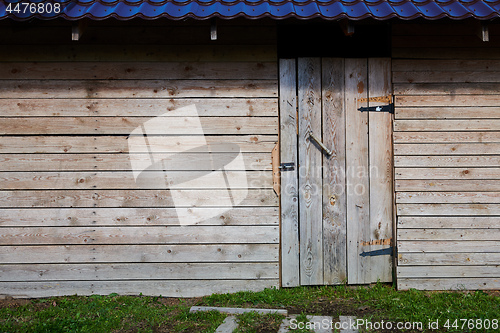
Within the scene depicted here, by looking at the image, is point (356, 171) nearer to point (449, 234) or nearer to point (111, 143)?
point (449, 234)

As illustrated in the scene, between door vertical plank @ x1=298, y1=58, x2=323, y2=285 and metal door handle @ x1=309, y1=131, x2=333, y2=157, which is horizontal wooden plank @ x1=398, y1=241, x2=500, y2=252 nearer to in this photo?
door vertical plank @ x1=298, y1=58, x2=323, y2=285

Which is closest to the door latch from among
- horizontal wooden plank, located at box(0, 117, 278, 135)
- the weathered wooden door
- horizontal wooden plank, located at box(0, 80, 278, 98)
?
the weathered wooden door

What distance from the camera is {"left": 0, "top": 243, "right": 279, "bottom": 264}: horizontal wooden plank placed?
4207 mm

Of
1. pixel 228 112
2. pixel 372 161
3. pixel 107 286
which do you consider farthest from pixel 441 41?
pixel 107 286

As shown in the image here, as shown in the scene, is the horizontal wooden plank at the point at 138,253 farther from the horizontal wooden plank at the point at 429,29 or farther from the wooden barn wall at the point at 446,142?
→ the horizontal wooden plank at the point at 429,29

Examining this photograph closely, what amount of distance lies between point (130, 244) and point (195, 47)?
237cm

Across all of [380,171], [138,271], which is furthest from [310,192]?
[138,271]

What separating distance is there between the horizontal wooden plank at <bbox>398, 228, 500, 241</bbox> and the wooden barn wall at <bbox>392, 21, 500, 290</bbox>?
0.01 m

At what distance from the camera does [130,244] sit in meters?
4.23

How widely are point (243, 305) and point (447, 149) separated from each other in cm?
292

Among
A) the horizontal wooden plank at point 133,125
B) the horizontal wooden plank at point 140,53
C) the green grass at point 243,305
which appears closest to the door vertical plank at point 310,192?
the green grass at point 243,305

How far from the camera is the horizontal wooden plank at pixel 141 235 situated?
421 centimetres

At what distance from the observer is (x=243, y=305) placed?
13.1ft

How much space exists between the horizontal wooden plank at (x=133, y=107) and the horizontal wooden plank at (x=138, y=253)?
1.50 m
